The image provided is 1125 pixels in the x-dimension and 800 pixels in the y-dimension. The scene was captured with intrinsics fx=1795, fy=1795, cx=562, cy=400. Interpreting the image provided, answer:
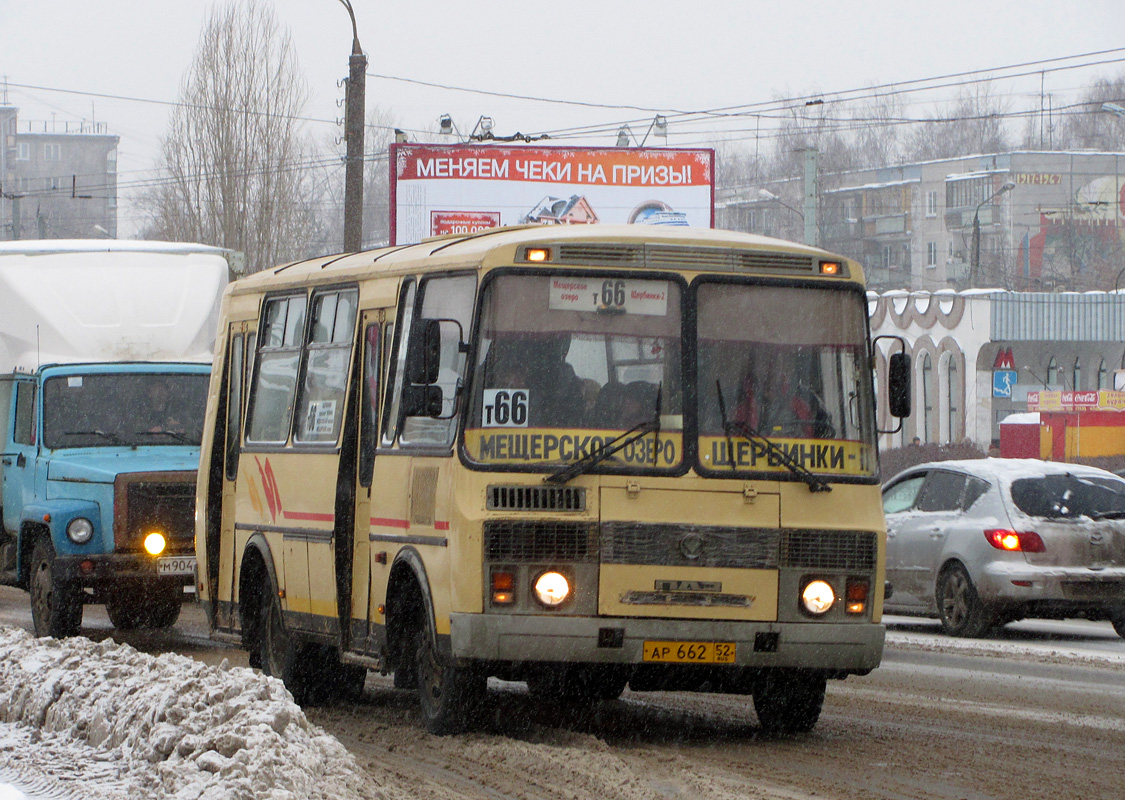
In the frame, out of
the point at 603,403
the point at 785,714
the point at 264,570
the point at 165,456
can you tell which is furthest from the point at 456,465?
the point at 165,456

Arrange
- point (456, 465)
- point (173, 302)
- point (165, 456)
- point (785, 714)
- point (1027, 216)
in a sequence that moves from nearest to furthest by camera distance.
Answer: point (456, 465)
point (785, 714)
point (165, 456)
point (173, 302)
point (1027, 216)

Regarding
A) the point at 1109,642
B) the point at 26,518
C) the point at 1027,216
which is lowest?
the point at 1109,642

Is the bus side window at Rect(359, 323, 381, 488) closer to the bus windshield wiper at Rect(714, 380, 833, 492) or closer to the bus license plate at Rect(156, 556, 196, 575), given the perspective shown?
the bus windshield wiper at Rect(714, 380, 833, 492)

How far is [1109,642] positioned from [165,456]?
319 inches

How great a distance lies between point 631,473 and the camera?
8734 mm

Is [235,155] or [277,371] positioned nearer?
[277,371]

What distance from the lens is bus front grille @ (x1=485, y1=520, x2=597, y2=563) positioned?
8570 millimetres

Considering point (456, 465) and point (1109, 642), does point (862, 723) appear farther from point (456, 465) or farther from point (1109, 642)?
point (1109, 642)

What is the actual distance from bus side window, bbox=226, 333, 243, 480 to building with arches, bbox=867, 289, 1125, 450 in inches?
1504

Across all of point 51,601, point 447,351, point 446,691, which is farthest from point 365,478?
point 51,601

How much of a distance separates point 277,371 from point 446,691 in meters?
3.46

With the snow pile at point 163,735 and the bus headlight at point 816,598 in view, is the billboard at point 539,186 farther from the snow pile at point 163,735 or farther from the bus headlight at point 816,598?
the bus headlight at point 816,598

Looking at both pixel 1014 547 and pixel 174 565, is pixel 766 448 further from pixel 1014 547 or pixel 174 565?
pixel 174 565

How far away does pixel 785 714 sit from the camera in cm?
953
